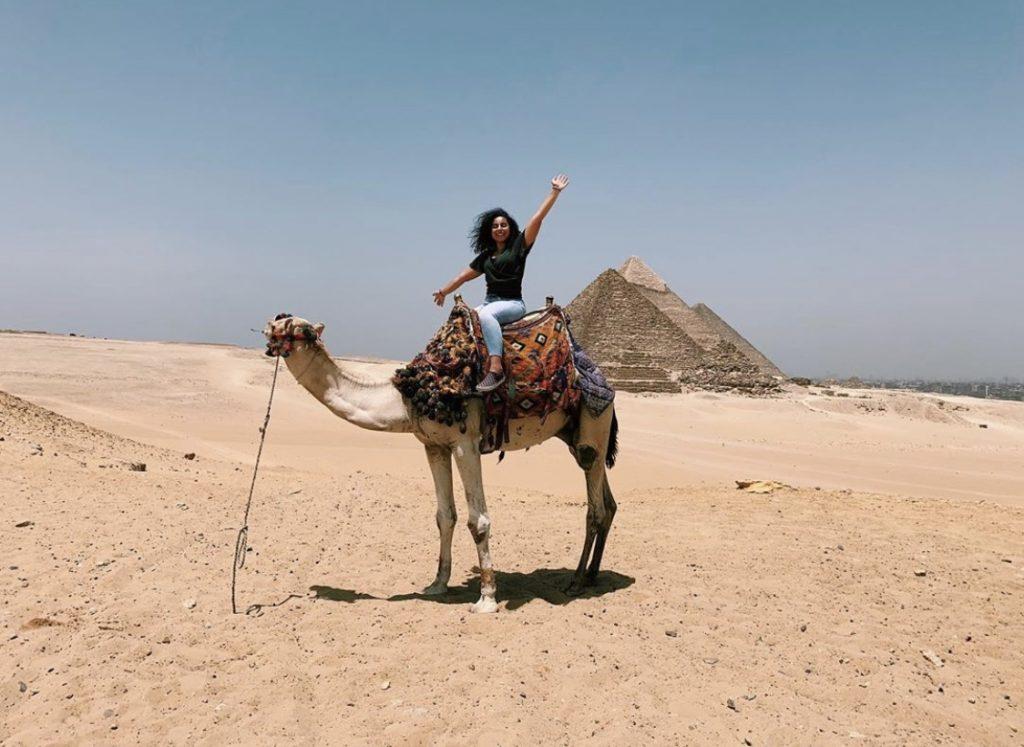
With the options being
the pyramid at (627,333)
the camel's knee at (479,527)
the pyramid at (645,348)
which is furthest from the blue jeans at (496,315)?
the pyramid at (627,333)

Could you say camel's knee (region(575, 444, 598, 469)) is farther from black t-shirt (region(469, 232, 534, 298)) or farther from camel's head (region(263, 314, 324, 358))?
camel's head (region(263, 314, 324, 358))

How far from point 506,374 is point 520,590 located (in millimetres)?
1898

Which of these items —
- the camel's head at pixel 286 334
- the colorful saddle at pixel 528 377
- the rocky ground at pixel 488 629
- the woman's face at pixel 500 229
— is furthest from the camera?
the woman's face at pixel 500 229

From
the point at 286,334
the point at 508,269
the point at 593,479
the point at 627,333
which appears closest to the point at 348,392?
the point at 286,334

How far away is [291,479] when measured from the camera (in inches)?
384

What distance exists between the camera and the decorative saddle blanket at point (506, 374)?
4.47m

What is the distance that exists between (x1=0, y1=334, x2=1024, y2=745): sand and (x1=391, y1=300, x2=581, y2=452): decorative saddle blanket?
4.74 ft

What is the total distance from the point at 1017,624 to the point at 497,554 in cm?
431

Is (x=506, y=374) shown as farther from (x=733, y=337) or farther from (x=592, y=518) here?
(x=733, y=337)

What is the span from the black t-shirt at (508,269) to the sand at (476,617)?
239cm

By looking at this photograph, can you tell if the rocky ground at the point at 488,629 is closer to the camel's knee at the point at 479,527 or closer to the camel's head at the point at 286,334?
the camel's knee at the point at 479,527

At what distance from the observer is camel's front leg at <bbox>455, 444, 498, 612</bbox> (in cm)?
456

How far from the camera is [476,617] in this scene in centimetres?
439

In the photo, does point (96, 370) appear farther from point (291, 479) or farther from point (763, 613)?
point (763, 613)
